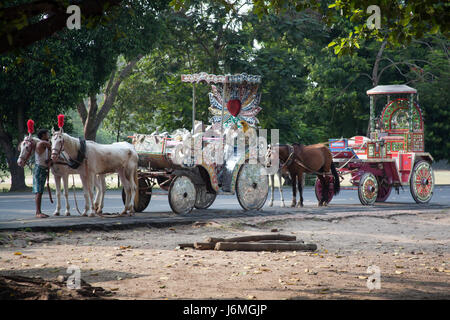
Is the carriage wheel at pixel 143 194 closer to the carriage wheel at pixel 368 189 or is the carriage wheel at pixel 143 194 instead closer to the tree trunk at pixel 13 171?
the carriage wheel at pixel 368 189

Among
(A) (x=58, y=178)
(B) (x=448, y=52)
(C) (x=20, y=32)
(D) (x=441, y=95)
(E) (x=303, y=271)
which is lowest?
(E) (x=303, y=271)

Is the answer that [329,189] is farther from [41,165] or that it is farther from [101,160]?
[41,165]

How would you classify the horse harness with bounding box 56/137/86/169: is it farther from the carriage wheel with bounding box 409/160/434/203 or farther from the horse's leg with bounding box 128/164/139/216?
the carriage wheel with bounding box 409/160/434/203

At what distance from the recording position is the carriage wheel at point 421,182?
72.1 ft

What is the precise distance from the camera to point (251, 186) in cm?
1834

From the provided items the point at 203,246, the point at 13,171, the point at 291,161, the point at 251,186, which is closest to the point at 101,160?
the point at 251,186

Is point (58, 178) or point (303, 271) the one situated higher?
point (58, 178)

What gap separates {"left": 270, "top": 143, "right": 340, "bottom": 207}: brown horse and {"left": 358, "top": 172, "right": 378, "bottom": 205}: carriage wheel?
0.73 metres

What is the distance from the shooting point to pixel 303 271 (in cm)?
956

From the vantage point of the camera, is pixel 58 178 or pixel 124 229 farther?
pixel 58 178

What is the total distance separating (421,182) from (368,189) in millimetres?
2008
